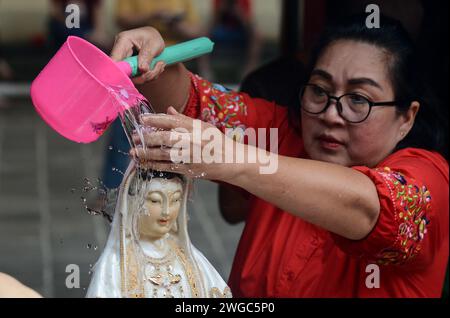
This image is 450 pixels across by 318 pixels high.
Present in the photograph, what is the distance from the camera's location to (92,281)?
1.38m

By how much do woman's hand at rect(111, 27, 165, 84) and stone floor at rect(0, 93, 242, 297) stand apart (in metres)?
0.39

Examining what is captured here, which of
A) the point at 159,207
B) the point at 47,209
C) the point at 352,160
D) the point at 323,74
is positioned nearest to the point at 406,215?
the point at 352,160

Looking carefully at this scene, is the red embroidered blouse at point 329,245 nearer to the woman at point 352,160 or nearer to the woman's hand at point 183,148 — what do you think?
the woman at point 352,160

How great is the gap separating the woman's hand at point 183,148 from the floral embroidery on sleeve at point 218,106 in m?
0.41

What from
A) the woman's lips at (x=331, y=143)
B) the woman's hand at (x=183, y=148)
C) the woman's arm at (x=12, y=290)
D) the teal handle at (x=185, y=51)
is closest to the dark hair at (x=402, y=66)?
the woman's lips at (x=331, y=143)

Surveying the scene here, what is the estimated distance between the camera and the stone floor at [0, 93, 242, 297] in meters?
2.61

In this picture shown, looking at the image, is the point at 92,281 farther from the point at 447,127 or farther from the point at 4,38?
the point at 4,38

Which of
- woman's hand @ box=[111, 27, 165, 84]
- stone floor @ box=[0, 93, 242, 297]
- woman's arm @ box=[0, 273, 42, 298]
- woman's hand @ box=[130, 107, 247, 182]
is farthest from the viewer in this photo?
stone floor @ box=[0, 93, 242, 297]

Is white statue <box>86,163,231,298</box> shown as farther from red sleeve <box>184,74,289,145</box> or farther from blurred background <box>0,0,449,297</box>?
red sleeve <box>184,74,289,145</box>

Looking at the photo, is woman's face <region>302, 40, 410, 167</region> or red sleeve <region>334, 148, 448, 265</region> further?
woman's face <region>302, 40, 410, 167</region>

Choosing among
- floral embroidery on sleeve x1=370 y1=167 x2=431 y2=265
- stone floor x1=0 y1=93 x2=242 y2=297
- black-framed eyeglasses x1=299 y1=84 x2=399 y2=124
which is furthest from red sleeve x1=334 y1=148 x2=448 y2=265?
stone floor x1=0 y1=93 x2=242 y2=297

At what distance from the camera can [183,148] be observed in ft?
4.40
